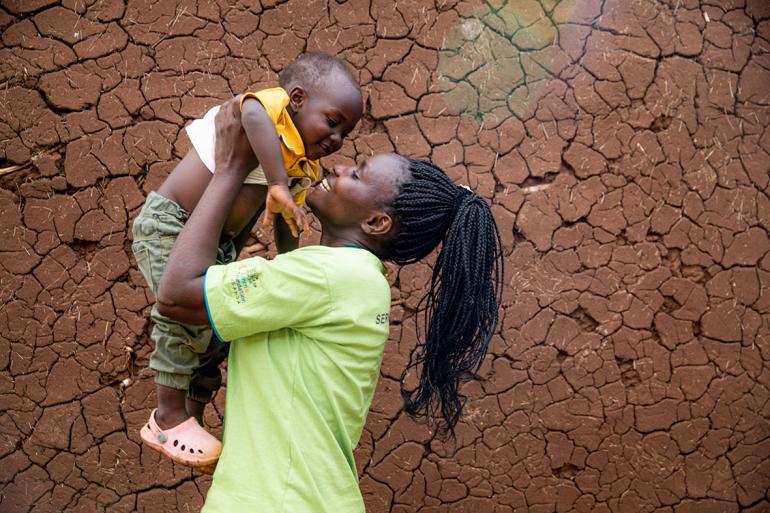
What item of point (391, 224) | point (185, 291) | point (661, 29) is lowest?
point (661, 29)

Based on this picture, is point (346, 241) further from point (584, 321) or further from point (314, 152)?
point (584, 321)

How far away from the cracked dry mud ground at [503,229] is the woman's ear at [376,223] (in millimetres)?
1476

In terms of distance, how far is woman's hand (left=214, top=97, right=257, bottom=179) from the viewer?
1.66m

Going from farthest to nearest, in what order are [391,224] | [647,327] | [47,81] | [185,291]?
[647,327], [47,81], [391,224], [185,291]

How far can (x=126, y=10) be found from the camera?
3.11 m

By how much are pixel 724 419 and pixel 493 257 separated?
86.3 inches

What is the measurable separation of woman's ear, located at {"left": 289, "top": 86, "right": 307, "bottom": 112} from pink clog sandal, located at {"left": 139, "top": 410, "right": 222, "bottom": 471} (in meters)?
0.97

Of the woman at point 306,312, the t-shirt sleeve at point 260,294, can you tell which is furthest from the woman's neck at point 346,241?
the t-shirt sleeve at point 260,294

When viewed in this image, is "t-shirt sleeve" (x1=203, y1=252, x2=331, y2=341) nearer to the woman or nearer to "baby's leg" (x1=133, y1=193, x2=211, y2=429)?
the woman

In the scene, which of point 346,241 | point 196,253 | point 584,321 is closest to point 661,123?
point 584,321

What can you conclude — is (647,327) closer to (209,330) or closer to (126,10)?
(209,330)

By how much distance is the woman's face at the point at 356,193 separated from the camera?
1.76 meters

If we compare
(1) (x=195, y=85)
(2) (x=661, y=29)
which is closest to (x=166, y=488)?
(1) (x=195, y=85)

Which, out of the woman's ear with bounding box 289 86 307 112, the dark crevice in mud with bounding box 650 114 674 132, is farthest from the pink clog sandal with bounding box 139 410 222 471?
the dark crevice in mud with bounding box 650 114 674 132
